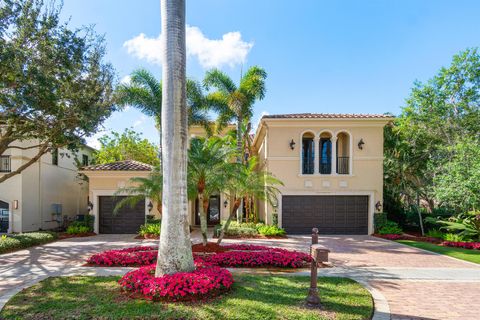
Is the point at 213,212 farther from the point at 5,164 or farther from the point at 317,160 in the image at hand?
the point at 5,164

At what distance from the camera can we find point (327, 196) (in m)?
17.3

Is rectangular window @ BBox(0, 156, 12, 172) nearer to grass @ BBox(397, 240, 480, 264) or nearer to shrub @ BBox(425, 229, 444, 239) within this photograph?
grass @ BBox(397, 240, 480, 264)

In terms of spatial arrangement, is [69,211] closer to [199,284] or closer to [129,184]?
[129,184]

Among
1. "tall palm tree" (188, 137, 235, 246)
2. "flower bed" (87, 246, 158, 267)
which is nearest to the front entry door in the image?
"tall palm tree" (188, 137, 235, 246)

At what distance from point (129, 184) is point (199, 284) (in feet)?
43.2

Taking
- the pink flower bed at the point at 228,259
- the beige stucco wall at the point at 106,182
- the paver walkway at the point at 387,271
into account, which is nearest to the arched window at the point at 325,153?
the paver walkway at the point at 387,271

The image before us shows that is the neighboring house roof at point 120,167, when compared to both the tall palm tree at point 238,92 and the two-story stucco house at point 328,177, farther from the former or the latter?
the two-story stucco house at point 328,177

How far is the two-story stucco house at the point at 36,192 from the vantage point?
17281 millimetres

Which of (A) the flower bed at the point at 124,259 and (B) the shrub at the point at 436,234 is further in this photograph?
(B) the shrub at the point at 436,234

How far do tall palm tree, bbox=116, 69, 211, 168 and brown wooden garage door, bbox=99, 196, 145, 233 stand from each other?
221 inches

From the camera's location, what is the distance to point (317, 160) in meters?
17.4

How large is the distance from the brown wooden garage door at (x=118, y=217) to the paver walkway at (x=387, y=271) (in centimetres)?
356

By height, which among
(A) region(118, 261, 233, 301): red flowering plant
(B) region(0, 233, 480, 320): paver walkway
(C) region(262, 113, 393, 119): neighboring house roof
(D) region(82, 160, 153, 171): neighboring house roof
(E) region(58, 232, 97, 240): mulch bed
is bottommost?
(E) region(58, 232, 97, 240): mulch bed

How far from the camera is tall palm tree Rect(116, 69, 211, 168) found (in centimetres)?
1608
